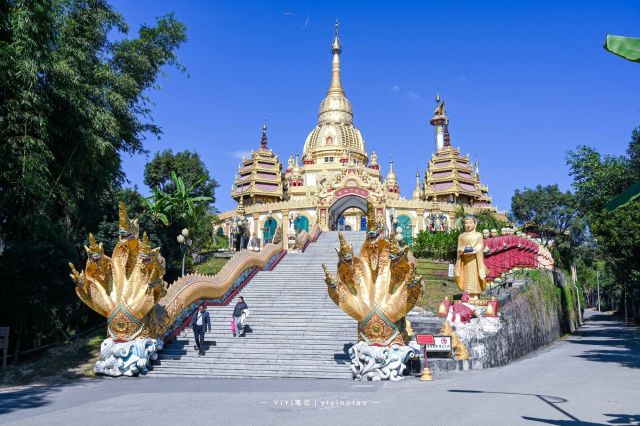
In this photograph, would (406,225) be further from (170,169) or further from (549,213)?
(170,169)

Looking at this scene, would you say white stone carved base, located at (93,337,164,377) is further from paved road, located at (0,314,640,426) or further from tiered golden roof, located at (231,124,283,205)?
tiered golden roof, located at (231,124,283,205)

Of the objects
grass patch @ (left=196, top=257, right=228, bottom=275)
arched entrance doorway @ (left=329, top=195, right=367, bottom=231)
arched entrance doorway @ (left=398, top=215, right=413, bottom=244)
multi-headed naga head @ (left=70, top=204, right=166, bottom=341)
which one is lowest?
multi-headed naga head @ (left=70, top=204, right=166, bottom=341)

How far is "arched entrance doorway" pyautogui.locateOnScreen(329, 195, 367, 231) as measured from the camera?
125 ft

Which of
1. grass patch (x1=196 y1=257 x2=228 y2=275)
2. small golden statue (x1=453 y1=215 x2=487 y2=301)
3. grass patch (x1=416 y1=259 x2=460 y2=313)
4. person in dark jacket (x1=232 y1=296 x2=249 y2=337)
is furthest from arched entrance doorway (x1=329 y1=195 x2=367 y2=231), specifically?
person in dark jacket (x1=232 y1=296 x2=249 y2=337)

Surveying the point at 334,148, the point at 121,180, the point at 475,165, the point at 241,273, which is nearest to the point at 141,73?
the point at 121,180

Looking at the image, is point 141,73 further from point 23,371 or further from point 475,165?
point 475,165

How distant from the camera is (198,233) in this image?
3117cm

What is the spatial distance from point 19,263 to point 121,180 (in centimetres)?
766

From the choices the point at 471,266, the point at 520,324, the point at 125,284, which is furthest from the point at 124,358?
the point at 520,324

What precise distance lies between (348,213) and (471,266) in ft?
104

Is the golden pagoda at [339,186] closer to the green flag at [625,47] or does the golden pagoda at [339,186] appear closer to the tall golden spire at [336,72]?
the tall golden spire at [336,72]

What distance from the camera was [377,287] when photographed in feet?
37.1

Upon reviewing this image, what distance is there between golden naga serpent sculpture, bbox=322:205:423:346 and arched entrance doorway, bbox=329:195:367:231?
25899mm

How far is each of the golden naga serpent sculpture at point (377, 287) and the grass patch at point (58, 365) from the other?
241 inches
